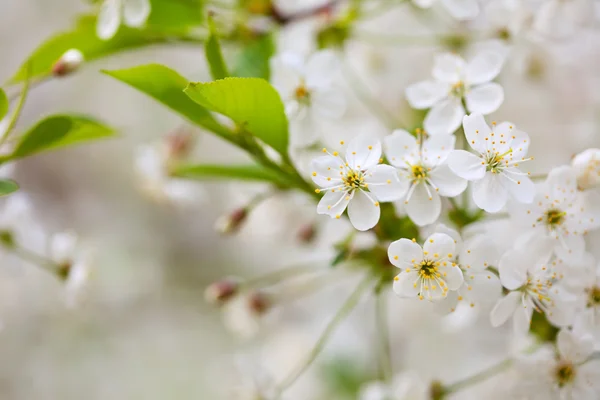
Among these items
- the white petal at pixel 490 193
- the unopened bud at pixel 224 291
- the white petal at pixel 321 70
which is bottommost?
the unopened bud at pixel 224 291

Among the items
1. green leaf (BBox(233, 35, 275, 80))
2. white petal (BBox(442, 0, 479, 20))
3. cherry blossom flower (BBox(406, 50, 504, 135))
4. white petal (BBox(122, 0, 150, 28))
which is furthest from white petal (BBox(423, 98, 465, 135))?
white petal (BBox(122, 0, 150, 28))

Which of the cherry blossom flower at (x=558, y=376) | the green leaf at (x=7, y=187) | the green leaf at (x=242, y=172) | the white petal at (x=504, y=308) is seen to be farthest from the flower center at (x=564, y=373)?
the green leaf at (x=7, y=187)

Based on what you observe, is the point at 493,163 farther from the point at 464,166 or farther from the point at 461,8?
the point at 461,8

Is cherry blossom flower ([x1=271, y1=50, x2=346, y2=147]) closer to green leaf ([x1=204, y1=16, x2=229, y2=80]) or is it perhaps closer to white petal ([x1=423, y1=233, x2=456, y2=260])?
green leaf ([x1=204, y1=16, x2=229, y2=80])

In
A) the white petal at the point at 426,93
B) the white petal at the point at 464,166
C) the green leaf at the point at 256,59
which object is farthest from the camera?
the green leaf at the point at 256,59

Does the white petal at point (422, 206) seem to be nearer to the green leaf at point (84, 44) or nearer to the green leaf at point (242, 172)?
the green leaf at point (242, 172)

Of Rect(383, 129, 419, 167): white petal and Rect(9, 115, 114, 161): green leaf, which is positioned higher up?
Rect(9, 115, 114, 161): green leaf
